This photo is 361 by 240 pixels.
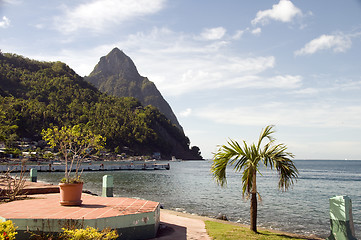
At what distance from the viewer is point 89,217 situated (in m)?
7.38

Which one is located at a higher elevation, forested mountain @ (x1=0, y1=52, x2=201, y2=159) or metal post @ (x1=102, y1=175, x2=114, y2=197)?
forested mountain @ (x1=0, y1=52, x2=201, y2=159)

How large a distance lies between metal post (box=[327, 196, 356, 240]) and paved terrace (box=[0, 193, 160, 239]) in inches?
200

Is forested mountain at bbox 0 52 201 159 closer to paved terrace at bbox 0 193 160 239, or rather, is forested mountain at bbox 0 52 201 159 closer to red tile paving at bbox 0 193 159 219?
red tile paving at bbox 0 193 159 219

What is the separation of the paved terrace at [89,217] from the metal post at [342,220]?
200 inches

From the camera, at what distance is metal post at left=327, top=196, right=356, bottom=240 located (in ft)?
27.7

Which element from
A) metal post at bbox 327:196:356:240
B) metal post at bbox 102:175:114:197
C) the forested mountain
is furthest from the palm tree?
the forested mountain

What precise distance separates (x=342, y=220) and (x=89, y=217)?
679 centimetres

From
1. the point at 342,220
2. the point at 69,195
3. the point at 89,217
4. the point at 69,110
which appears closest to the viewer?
the point at 89,217

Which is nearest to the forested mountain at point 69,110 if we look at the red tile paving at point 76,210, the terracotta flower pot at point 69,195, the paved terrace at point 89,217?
the terracotta flower pot at point 69,195

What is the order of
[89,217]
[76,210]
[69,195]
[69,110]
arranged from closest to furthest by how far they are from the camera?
[89,217]
[76,210]
[69,195]
[69,110]

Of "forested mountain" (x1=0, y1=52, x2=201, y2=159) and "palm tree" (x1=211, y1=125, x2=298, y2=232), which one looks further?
"forested mountain" (x1=0, y1=52, x2=201, y2=159)

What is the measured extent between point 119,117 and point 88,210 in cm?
18296

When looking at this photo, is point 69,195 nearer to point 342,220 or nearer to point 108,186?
point 108,186

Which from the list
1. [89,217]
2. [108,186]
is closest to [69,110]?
[108,186]
